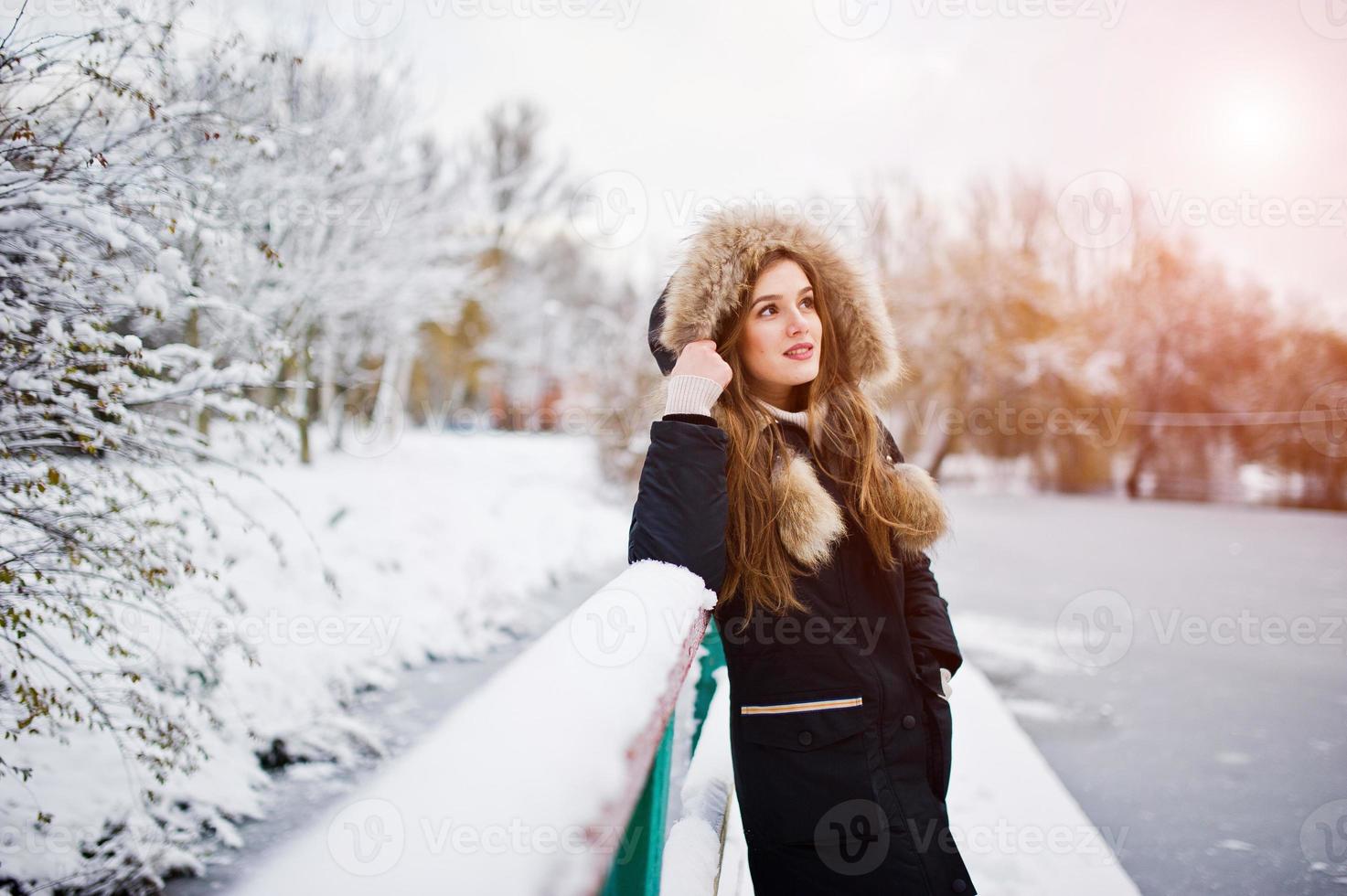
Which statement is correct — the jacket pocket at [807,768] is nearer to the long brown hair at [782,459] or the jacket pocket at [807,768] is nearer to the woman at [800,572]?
the woman at [800,572]

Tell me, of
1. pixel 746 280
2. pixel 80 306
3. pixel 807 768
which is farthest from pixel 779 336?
pixel 80 306

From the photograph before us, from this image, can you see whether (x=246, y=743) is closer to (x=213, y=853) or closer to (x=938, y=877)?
(x=213, y=853)

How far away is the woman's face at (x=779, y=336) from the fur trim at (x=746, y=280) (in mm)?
68

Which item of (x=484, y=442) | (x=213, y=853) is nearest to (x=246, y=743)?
(x=213, y=853)

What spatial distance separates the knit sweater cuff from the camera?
152 centimetres

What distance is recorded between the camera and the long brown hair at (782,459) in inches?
63.0

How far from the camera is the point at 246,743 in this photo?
155 inches

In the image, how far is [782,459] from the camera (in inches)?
67.7

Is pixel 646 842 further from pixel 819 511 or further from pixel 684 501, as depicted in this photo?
pixel 819 511

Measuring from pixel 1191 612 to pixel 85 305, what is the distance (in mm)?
9250

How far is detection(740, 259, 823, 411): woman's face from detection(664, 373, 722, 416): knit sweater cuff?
37 centimetres

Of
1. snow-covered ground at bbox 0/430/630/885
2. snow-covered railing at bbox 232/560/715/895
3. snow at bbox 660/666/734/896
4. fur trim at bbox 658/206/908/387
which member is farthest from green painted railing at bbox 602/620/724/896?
snow-covered ground at bbox 0/430/630/885

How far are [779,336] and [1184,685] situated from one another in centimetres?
574

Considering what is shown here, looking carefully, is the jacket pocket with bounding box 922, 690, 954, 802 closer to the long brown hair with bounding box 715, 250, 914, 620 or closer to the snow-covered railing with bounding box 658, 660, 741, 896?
the long brown hair with bounding box 715, 250, 914, 620
